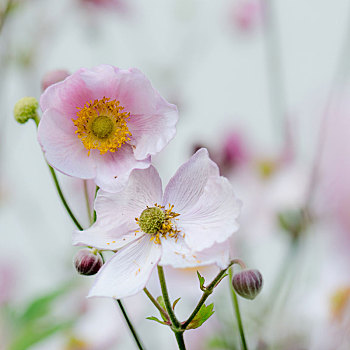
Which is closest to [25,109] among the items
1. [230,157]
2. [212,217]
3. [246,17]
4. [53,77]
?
[53,77]

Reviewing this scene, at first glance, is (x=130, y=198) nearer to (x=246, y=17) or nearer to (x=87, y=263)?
(x=87, y=263)

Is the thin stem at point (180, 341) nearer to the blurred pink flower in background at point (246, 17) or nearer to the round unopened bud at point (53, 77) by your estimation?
the round unopened bud at point (53, 77)

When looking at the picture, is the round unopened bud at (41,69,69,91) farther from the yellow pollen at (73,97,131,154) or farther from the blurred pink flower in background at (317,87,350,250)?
the blurred pink flower in background at (317,87,350,250)

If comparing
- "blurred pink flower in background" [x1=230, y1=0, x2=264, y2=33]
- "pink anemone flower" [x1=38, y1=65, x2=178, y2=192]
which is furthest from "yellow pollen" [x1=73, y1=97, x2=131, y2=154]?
"blurred pink flower in background" [x1=230, y1=0, x2=264, y2=33]

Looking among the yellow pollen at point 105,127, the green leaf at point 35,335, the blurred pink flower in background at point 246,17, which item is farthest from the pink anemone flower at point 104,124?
the blurred pink flower in background at point 246,17

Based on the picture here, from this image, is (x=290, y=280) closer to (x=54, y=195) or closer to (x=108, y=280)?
(x=108, y=280)

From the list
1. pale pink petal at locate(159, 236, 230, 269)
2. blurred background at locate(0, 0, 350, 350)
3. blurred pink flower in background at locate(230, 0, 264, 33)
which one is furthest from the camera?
blurred pink flower in background at locate(230, 0, 264, 33)

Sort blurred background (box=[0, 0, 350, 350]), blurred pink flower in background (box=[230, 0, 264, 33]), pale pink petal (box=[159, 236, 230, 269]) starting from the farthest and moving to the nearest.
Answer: blurred pink flower in background (box=[230, 0, 264, 33]) → blurred background (box=[0, 0, 350, 350]) → pale pink petal (box=[159, 236, 230, 269])
